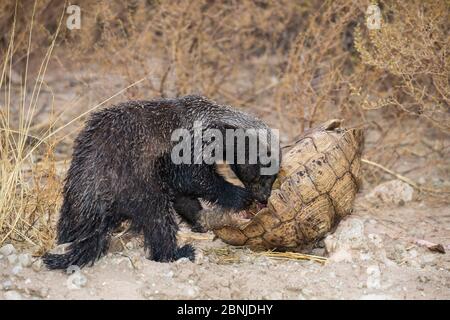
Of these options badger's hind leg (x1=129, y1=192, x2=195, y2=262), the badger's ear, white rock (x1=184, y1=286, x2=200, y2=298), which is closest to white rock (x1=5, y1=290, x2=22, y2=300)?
badger's hind leg (x1=129, y1=192, x2=195, y2=262)

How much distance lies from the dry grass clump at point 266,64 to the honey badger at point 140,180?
188 cm

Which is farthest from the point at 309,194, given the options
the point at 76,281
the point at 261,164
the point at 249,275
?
the point at 76,281

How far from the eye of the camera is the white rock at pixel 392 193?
7074mm

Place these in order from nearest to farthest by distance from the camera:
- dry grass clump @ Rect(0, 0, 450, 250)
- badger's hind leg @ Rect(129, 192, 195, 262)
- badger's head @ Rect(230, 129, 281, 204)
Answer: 1. badger's hind leg @ Rect(129, 192, 195, 262)
2. badger's head @ Rect(230, 129, 281, 204)
3. dry grass clump @ Rect(0, 0, 450, 250)

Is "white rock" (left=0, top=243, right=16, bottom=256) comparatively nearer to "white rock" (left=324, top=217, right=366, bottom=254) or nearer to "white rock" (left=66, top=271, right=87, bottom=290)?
"white rock" (left=66, top=271, right=87, bottom=290)

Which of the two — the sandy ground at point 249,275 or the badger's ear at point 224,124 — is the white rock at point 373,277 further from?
the badger's ear at point 224,124

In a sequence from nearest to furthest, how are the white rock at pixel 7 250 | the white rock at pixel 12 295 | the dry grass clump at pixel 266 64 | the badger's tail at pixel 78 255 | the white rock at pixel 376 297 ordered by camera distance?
the white rock at pixel 12 295, the white rock at pixel 376 297, the badger's tail at pixel 78 255, the white rock at pixel 7 250, the dry grass clump at pixel 266 64

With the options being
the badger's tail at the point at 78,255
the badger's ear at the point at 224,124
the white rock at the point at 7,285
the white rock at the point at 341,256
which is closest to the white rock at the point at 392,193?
the white rock at the point at 341,256

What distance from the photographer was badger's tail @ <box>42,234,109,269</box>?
4891mm

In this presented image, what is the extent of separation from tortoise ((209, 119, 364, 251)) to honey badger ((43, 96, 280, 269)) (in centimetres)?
24

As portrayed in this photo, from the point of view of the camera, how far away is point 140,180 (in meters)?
4.96

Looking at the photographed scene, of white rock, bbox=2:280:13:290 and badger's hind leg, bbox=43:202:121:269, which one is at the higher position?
badger's hind leg, bbox=43:202:121:269

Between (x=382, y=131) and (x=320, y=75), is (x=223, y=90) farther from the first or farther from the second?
(x=382, y=131)

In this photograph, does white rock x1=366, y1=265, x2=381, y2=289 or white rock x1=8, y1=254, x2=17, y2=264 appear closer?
white rock x1=366, y1=265, x2=381, y2=289
